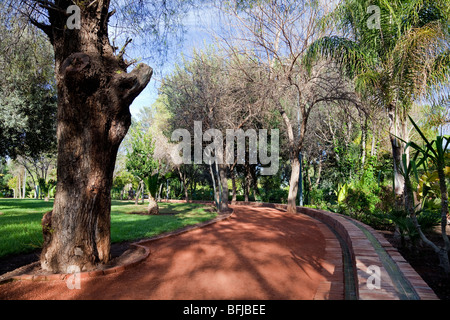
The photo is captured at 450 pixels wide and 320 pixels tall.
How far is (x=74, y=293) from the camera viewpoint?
11.4ft

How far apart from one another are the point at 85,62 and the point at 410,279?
4.84 m

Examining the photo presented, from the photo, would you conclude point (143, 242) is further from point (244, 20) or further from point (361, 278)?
point (244, 20)

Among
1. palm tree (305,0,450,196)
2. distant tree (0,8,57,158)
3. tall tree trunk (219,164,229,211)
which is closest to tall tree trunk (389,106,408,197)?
palm tree (305,0,450,196)

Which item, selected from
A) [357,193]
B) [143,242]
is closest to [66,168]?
[143,242]

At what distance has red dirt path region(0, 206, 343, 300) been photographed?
3400 mm

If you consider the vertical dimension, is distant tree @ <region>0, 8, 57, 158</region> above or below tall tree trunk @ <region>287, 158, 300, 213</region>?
above

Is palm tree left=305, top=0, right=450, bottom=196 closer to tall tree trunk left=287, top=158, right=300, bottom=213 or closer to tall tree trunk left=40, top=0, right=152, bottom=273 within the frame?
tall tree trunk left=40, top=0, right=152, bottom=273

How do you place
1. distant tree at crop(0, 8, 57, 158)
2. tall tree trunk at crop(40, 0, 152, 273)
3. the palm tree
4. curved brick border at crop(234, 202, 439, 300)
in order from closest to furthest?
curved brick border at crop(234, 202, 439, 300)
tall tree trunk at crop(40, 0, 152, 273)
the palm tree
distant tree at crop(0, 8, 57, 158)

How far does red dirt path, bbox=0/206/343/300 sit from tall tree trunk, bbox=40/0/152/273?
0.51 m

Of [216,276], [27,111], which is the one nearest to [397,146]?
[216,276]

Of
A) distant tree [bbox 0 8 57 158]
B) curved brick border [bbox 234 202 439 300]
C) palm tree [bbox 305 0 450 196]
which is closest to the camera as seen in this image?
curved brick border [bbox 234 202 439 300]

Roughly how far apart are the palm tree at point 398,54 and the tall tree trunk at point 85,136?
485 centimetres

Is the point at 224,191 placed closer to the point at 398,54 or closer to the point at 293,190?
the point at 293,190

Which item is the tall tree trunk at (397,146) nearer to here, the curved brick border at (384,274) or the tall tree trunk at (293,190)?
the curved brick border at (384,274)
